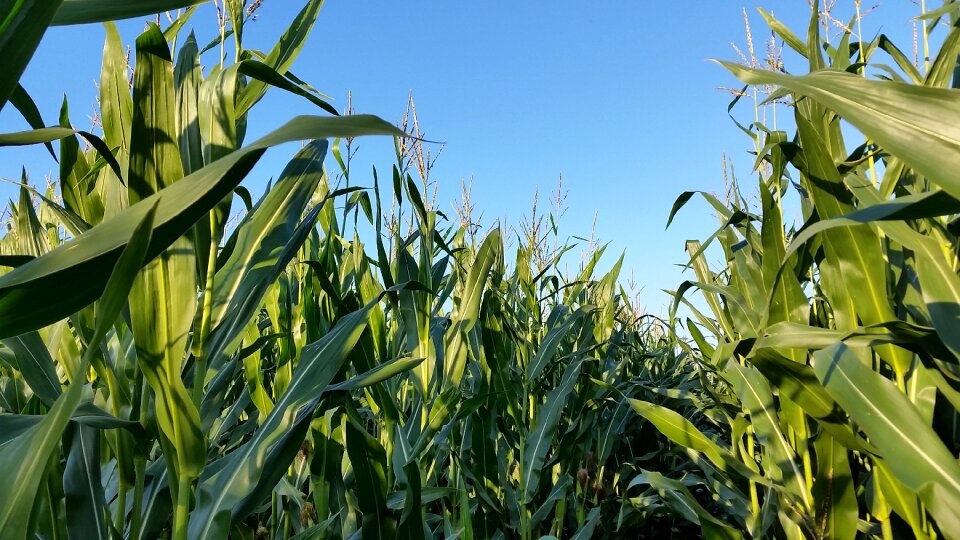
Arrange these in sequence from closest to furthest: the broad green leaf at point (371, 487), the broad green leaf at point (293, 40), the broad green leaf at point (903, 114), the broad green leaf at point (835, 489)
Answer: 1. the broad green leaf at point (903, 114)
2. the broad green leaf at point (293, 40)
3. the broad green leaf at point (371, 487)
4. the broad green leaf at point (835, 489)

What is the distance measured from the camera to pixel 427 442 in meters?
1.35

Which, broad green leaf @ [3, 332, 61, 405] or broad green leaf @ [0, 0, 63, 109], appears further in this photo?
broad green leaf @ [3, 332, 61, 405]

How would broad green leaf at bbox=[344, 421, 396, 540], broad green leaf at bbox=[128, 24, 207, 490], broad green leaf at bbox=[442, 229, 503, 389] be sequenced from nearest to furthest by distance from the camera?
broad green leaf at bbox=[128, 24, 207, 490]
broad green leaf at bbox=[344, 421, 396, 540]
broad green leaf at bbox=[442, 229, 503, 389]

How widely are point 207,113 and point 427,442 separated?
2.86ft

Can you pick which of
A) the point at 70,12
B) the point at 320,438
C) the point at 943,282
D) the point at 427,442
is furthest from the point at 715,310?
the point at 70,12

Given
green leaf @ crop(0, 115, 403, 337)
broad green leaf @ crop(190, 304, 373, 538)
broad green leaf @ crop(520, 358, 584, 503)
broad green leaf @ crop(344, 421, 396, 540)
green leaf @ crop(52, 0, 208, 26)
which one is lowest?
broad green leaf @ crop(520, 358, 584, 503)

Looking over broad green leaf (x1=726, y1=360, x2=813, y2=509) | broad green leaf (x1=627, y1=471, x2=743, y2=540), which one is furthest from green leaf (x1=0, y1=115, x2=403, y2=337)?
broad green leaf (x1=627, y1=471, x2=743, y2=540)

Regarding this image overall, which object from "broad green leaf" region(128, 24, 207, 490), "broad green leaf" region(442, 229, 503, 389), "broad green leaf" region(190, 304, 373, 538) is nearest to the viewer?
"broad green leaf" region(128, 24, 207, 490)

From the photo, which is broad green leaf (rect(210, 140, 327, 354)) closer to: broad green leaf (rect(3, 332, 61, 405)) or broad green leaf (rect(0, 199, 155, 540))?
broad green leaf (rect(3, 332, 61, 405))

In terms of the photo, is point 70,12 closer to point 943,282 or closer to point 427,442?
point 427,442

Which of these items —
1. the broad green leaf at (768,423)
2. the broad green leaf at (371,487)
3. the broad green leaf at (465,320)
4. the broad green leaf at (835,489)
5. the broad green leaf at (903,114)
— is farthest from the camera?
the broad green leaf at (465,320)

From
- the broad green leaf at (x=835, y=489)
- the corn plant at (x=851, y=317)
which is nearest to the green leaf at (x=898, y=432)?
the corn plant at (x=851, y=317)

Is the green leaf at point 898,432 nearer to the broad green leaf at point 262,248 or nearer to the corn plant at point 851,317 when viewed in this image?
the corn plant at point 851,317

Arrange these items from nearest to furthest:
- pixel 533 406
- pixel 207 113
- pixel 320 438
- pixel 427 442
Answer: pixel 207 113 → pixel 320 438 → pixel 427 442 → pixel 533 406
